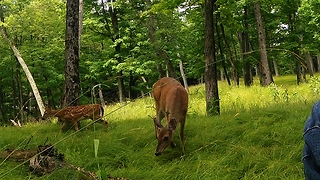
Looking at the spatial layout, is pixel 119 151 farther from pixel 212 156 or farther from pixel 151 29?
pixel 151 29

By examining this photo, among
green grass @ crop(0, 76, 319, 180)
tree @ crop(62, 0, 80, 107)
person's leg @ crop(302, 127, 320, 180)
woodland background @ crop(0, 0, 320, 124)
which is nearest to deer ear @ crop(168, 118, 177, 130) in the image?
green grass @ crop(0, 76, 319, 180)

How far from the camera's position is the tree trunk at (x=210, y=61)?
8.58m

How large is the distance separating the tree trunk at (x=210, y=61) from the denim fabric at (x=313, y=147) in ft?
24.6

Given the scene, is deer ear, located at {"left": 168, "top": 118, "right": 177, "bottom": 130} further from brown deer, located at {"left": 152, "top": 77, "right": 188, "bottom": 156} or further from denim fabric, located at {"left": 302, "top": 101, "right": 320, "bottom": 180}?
denim fabric, located at {"left": 302, "top": 101, "right": 320, "bottom": 180}

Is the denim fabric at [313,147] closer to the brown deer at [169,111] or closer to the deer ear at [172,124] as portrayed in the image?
the brown deer at [169,111]

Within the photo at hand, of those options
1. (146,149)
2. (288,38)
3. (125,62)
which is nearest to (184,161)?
(146,149)

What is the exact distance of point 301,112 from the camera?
7980 mm

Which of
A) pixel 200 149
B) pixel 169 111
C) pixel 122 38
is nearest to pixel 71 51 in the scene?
pixel 169 111

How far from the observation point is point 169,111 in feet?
20.9

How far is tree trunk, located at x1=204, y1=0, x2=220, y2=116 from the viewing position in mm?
8581

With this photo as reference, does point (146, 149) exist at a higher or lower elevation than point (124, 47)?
lower

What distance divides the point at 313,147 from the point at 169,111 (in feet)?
17.8

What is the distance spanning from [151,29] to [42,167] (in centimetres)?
1366

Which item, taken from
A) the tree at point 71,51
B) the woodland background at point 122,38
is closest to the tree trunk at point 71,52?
the tree at point 71,51
